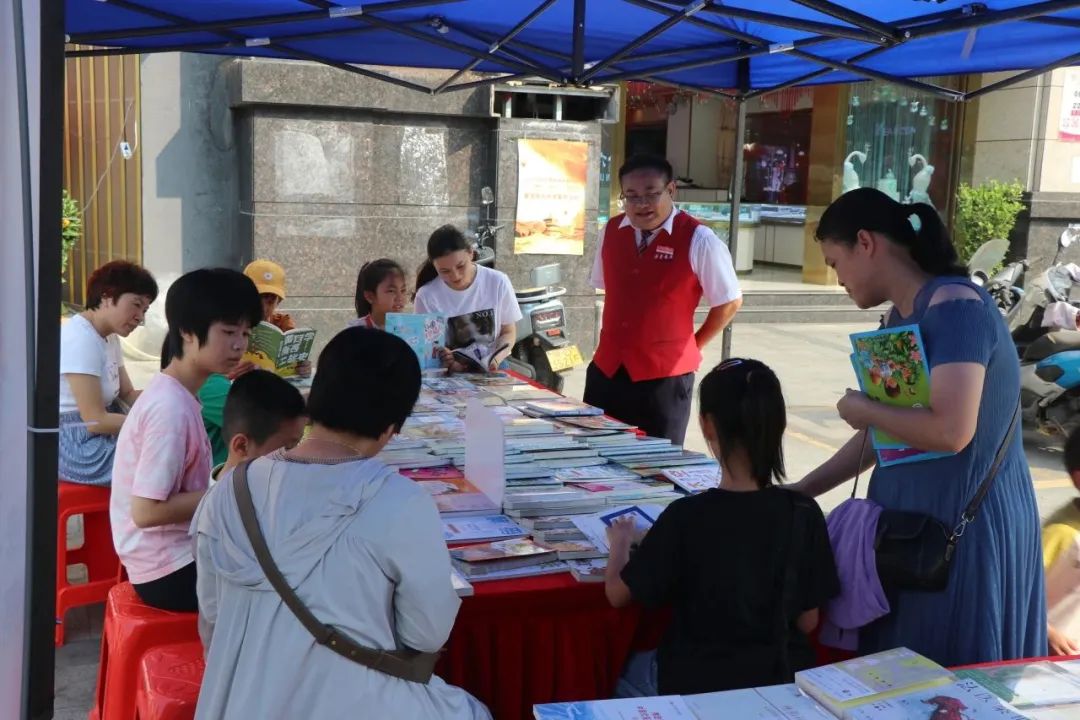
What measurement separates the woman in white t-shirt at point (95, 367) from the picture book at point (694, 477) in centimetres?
200

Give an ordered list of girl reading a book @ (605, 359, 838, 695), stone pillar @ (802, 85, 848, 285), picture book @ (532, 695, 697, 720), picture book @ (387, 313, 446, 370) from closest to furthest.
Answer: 1. picture book @ (532, 695, 697, 720)
2. girl reading a book @ (605, 359, 838, 695)
3. picture book @ (387, 313, 446, 370)
4. stone pillar @ (802, 85, 848, 285)

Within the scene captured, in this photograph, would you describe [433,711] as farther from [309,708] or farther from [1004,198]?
[1004,198]

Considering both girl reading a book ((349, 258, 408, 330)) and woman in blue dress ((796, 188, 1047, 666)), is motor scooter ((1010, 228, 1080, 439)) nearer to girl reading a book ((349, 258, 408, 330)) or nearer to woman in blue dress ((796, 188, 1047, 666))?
girl reading a book ((349, 258, 408, 330))

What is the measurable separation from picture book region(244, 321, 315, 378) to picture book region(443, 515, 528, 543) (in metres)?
1.79

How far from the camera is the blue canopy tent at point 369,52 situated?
5.95ft

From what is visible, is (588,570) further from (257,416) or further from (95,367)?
(95,367)

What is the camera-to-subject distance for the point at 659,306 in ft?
14.2

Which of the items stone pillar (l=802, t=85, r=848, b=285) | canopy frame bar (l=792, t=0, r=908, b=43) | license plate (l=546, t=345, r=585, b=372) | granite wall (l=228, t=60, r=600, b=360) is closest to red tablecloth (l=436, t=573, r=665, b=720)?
canopy frame bar (l=792, t=0, r=908, b=43)

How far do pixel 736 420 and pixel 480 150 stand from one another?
6916 mm

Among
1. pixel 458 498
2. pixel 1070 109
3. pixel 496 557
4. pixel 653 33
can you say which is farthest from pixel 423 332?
pixel 1070 109

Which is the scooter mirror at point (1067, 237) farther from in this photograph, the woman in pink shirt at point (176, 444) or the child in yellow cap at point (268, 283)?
the woman in pink shirt at point (176, 444)

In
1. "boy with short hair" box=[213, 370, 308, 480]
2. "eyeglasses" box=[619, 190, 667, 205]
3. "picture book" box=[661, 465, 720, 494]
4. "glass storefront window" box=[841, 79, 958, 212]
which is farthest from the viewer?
"glass storefront window" box=[841, 79, 958, 212]

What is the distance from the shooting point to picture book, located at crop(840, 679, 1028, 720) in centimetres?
183

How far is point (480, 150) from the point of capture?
8.81m
